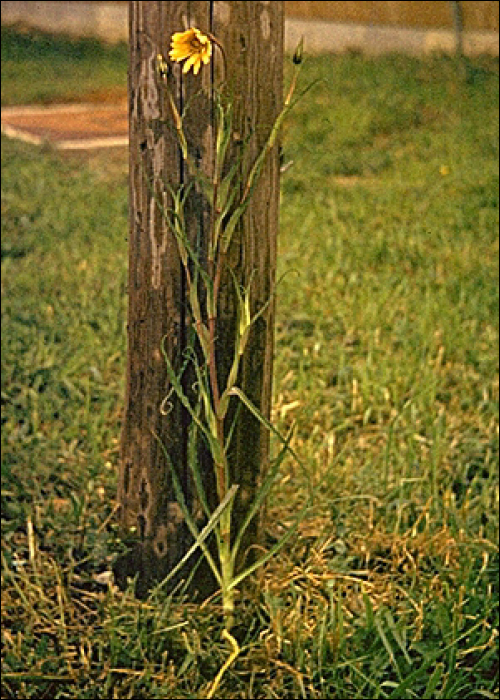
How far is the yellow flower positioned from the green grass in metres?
0.64

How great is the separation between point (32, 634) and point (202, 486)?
14.4 inches

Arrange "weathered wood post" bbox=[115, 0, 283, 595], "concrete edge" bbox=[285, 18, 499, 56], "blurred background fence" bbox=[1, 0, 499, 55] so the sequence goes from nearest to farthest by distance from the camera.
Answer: "weathered wood post" bbox=[115, 0, 283, 595]
"blurred background fence" bbox=[1, 0, 499, 55]
"concrete edge" bbox=[285, 18, 499, 56]

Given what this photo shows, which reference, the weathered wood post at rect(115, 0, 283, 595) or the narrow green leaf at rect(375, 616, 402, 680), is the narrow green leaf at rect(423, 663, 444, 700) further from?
the weathered wood post at rect(115, 0, 283, 595)

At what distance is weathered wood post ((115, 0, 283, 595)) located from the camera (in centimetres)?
193

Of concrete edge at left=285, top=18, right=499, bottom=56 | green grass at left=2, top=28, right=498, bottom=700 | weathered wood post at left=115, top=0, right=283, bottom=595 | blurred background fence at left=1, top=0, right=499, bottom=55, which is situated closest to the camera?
weathered wood post at left=115, top=0, right=283, bottom=595

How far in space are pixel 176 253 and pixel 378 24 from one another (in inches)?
279

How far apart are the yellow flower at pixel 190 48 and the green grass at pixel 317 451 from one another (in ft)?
2.09

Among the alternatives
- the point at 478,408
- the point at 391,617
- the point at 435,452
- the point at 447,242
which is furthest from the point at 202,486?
the point at 447,242

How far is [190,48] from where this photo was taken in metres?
1.76

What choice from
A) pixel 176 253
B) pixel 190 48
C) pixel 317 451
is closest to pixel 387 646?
pixel 176 253

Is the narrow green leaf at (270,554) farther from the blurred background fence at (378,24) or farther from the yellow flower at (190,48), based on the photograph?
the blurred background fence at (378,24)

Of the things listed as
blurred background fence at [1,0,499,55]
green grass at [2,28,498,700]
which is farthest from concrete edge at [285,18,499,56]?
green grass at [2,28,498,700]

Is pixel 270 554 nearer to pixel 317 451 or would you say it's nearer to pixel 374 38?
pixel 317 451

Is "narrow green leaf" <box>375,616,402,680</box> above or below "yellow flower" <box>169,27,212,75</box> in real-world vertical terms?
below
